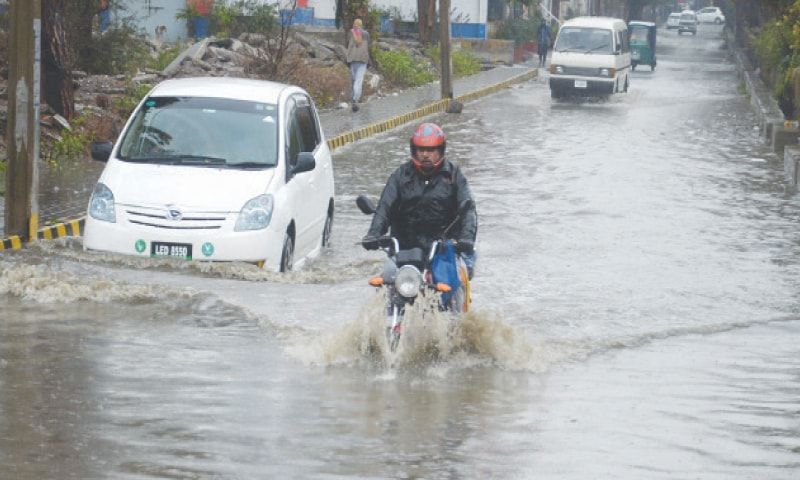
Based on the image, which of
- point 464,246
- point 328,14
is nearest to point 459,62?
point 328,14

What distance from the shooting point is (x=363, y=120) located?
99.9ft

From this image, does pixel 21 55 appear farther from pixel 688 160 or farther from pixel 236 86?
A: pixel 688 160

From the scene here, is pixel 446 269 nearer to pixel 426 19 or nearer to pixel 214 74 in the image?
pixel 214 74

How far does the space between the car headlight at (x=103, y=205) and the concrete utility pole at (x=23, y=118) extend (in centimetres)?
163

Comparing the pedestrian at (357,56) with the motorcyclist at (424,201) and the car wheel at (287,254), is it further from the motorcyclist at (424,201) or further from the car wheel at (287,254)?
the motorcyclist at (424,201)

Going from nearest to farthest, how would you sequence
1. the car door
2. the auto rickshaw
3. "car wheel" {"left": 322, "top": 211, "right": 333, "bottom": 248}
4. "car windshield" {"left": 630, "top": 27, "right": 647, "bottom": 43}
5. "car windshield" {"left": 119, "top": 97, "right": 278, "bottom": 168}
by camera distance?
1. "car windshield" {"left": 119, "top": 97, "right": 278, "bottom": 168}
2. the car door
3. "car wheel" {"left": 322, "top": 211, "right": 333, "bottom": 248}
4. the auto rickshaw
5. "car windshield" {"left": 630, "top": 27, "right": 647, "bottom": 43}

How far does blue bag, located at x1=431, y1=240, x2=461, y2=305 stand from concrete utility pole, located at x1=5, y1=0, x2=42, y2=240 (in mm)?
5897

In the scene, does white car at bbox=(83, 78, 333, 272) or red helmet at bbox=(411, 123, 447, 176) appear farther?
white car at bbox=(83, 78, 333, 272)

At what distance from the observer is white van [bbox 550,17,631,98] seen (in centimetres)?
4231

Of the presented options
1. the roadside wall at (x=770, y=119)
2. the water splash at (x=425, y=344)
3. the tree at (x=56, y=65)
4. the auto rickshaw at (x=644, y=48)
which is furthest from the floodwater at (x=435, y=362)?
the auto rickshaw at (x=644, y=48)

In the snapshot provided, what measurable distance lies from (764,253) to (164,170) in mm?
6727

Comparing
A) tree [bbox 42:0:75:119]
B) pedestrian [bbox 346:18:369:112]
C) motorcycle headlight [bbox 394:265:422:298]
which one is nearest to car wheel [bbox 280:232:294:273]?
motorcycle headlight [bbox 394:265:422:298]

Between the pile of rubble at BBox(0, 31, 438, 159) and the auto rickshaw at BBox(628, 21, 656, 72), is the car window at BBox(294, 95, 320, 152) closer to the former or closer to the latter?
the pile of rubble at BBox(0, 31, 438, 159)

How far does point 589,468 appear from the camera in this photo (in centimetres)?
735
